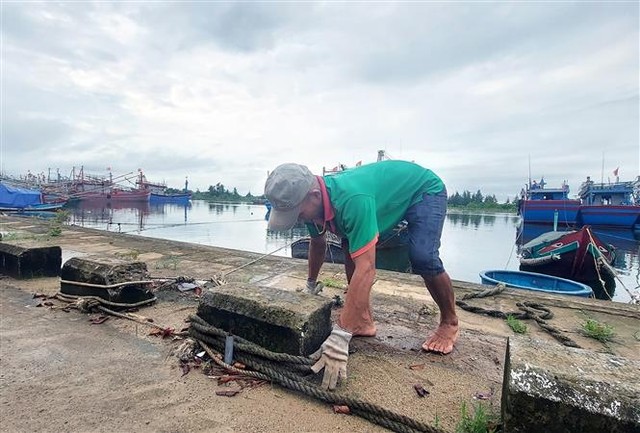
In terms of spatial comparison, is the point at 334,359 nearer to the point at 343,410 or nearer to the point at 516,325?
the point at 343,410

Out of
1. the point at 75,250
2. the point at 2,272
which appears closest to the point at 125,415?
the point at 2,272

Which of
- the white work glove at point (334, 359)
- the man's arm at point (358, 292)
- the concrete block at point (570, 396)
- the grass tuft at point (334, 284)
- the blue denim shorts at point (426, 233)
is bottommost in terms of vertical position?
the grass tuft at point (334, 284)

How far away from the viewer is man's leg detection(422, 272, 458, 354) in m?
2.54

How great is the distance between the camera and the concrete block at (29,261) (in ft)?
13.2

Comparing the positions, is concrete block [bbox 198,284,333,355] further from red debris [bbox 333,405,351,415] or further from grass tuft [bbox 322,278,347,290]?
grass tuft [bbox 322,278,347,290]

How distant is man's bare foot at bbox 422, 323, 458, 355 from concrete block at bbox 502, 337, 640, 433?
1.02 m

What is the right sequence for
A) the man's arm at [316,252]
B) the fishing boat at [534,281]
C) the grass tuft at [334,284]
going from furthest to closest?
the fishing boat at [534,281] → the grass tuft at [334,284] → the man's arm at [316,252]

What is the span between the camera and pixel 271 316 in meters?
2.21

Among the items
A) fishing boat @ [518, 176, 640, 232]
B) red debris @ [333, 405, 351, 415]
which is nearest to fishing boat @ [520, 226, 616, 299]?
red debris @ [333, 405, 351, 415]

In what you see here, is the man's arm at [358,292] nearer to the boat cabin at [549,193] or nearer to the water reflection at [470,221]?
the boat cabin at [549,193]

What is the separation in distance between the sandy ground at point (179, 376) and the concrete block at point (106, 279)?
201 millimetres

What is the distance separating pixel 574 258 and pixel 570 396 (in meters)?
11.2

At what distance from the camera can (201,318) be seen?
249cm

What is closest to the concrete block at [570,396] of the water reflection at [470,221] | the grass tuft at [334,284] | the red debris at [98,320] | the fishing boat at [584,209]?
the red debris at [98,320]
